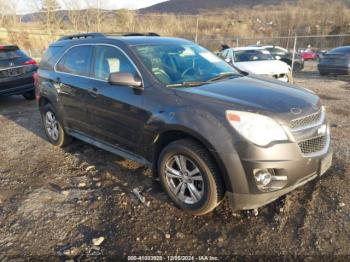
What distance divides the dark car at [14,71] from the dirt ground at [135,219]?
4.31 metres

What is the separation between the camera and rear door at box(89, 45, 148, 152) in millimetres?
3545

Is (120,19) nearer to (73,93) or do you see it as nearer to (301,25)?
(301,25)

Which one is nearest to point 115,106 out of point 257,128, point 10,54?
point 257,128

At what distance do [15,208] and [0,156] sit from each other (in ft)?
6.69

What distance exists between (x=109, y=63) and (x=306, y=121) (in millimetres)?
2445

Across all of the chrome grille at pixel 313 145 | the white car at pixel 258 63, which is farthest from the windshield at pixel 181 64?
the white car at pixel 258 63

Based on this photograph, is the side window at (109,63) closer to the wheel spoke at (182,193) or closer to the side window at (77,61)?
the side window at (77,61)

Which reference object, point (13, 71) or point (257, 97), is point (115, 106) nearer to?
point (257, 97)

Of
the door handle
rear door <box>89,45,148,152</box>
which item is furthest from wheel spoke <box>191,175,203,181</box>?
the door handle

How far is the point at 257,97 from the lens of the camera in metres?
3.10

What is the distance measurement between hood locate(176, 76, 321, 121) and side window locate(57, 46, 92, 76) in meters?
1.74

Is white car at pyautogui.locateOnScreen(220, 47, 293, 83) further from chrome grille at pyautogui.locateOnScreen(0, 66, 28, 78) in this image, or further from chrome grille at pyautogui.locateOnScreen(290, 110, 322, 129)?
chrome grille at pyautogui.locateOnScreen(0, 66, 28, 78)

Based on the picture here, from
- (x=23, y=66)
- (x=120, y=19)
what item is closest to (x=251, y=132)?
(x=23, y=66)

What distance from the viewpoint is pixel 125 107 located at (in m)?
3.63
